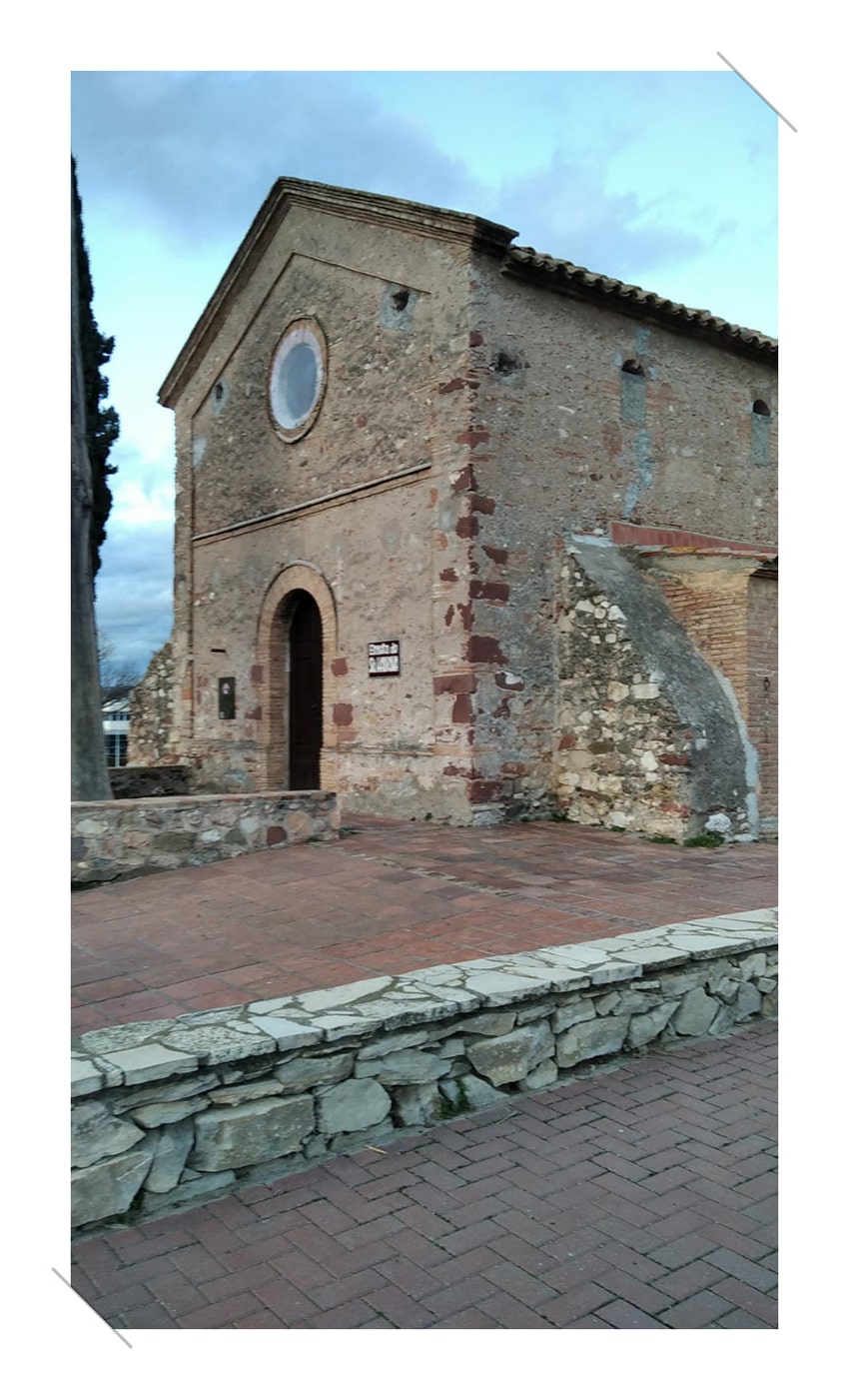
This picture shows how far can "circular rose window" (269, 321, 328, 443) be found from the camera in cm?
1071

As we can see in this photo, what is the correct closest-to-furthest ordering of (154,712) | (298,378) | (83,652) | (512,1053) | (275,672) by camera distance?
(512,1053) < (83,652) < (298,378) < (275,672) < (154,712)

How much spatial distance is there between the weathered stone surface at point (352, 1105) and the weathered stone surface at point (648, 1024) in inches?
50.6

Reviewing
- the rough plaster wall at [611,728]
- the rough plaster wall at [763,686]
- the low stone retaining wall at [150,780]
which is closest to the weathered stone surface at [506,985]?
the rough plaster wall at [611,728]

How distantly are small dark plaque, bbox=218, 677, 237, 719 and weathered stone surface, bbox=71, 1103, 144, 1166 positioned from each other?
951cm

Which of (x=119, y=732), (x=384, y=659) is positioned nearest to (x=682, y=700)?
(x=384, y=659)

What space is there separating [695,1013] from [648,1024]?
0.33m

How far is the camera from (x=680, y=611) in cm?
920

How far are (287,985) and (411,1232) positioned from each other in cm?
130

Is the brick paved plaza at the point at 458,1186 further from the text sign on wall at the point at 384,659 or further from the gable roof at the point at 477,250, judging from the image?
the gable roof at the point at 477,250

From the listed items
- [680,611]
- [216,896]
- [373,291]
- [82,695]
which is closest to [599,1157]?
[216,896]

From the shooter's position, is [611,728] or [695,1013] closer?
[695,1013]

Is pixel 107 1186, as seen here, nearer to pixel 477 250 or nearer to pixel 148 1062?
pixel 148 1062

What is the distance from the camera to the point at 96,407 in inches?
340

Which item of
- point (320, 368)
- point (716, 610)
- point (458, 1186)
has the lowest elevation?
point (458, 1186)
